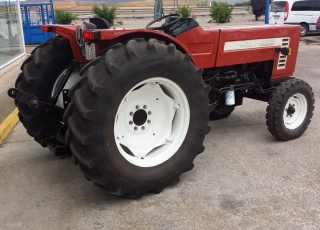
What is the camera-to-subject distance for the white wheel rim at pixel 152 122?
11.3 feet

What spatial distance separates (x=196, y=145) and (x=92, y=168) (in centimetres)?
104

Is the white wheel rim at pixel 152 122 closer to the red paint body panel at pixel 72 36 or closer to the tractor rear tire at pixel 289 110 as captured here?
the red paint body panel at pixel 72 36

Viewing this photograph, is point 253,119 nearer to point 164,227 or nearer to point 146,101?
point 146,101

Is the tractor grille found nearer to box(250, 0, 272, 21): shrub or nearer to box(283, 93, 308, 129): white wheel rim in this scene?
box(283, 93, 308, 129): white wheel rim

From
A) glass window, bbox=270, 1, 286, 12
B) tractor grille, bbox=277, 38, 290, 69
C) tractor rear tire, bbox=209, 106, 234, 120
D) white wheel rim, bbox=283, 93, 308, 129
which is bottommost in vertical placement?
tractor rear tire, bbox=209, 106, 234, 120

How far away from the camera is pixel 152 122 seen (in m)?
3.65

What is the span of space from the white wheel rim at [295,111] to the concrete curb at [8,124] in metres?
3.67

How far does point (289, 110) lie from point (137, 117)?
84.7 inches

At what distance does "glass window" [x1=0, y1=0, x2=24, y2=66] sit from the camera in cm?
1027

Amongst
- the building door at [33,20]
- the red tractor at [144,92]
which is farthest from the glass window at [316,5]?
the red tractor at [144,92]

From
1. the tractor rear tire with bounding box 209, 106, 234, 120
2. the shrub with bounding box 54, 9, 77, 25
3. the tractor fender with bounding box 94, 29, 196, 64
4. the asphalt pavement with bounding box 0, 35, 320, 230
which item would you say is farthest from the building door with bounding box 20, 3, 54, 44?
the tractor fender with bounding box 94, 29, 196, 64

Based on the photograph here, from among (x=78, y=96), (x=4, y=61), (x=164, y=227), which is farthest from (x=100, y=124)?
(x=4, y=61)

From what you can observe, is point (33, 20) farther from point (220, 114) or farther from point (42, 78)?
point (42, 78)

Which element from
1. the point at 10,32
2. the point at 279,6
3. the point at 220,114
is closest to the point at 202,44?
the point at 220,114
